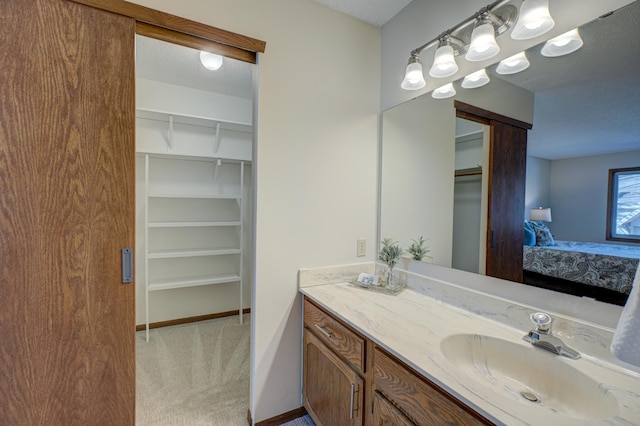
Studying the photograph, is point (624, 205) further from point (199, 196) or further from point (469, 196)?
point (199, 196)

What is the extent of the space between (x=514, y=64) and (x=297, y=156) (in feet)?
3.69

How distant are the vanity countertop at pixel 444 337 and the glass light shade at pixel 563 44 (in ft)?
3.47

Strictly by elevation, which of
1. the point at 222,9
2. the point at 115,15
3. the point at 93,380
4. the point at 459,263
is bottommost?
the point at 93,380

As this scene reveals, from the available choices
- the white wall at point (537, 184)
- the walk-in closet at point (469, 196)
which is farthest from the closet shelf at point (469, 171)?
A: the white wall at point (537, 184)

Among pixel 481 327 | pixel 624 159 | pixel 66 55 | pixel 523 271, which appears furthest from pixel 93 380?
pixel 624 159

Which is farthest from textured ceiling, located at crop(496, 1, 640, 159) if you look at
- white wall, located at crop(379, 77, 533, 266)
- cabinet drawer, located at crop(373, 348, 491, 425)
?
cabinet drawer, located at crop(373, 348, 491, 425)

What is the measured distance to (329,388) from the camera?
4.54ft

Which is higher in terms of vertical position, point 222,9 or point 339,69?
point 222,9

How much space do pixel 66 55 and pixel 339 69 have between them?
4.47ft

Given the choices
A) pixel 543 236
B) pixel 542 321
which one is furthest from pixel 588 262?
pixel 542 321

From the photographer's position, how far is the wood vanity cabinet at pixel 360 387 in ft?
2.75

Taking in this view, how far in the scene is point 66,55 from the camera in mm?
1155

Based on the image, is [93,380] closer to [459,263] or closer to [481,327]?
[481,327]

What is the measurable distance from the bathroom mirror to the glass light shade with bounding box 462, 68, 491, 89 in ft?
0.07
